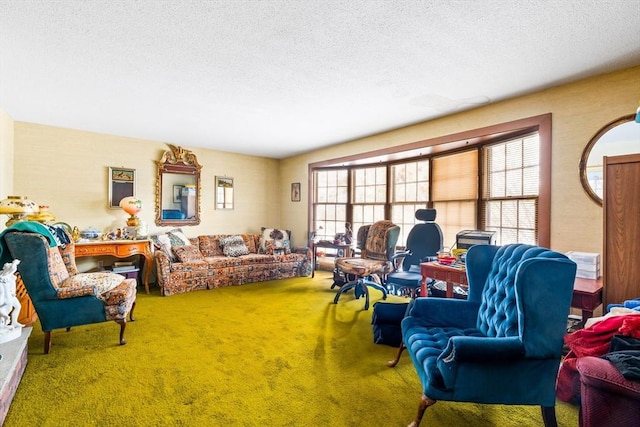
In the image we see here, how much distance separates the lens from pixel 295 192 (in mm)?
→ 6535

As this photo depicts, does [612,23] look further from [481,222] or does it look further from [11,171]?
[11,171]

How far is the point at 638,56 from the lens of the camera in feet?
7.85

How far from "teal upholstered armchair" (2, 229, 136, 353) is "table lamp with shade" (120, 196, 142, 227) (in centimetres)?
201

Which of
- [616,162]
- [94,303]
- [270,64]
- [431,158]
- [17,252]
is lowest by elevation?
[94,303]

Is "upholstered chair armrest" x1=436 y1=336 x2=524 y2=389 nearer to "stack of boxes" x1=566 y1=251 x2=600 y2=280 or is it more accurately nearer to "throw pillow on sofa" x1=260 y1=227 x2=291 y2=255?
"stack of boxes" x1=566 y1=251 x2=600 y2=280

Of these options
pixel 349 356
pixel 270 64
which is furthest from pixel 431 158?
pixel 349 356

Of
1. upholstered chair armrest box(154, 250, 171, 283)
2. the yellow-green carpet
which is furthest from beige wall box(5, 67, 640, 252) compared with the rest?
the yellow-green carpet

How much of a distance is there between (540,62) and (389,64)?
4.05 feet

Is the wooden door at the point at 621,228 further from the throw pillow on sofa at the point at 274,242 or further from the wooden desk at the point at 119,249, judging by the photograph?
the wooden desk at the point at 119,249

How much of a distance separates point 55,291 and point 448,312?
123 inches

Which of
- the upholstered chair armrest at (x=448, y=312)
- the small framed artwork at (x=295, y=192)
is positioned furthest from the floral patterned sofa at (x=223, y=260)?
the upholstered chair armrest at (x=448, y=312)

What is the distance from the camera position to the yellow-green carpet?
5.77 feet

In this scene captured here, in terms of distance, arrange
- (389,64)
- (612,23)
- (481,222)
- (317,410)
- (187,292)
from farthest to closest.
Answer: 1. (187,292)
2. (481,222)
3. (389,64)
4. (612,23)
5. (317,410)

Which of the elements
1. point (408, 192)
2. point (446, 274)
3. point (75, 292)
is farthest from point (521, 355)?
point (408, 192)
